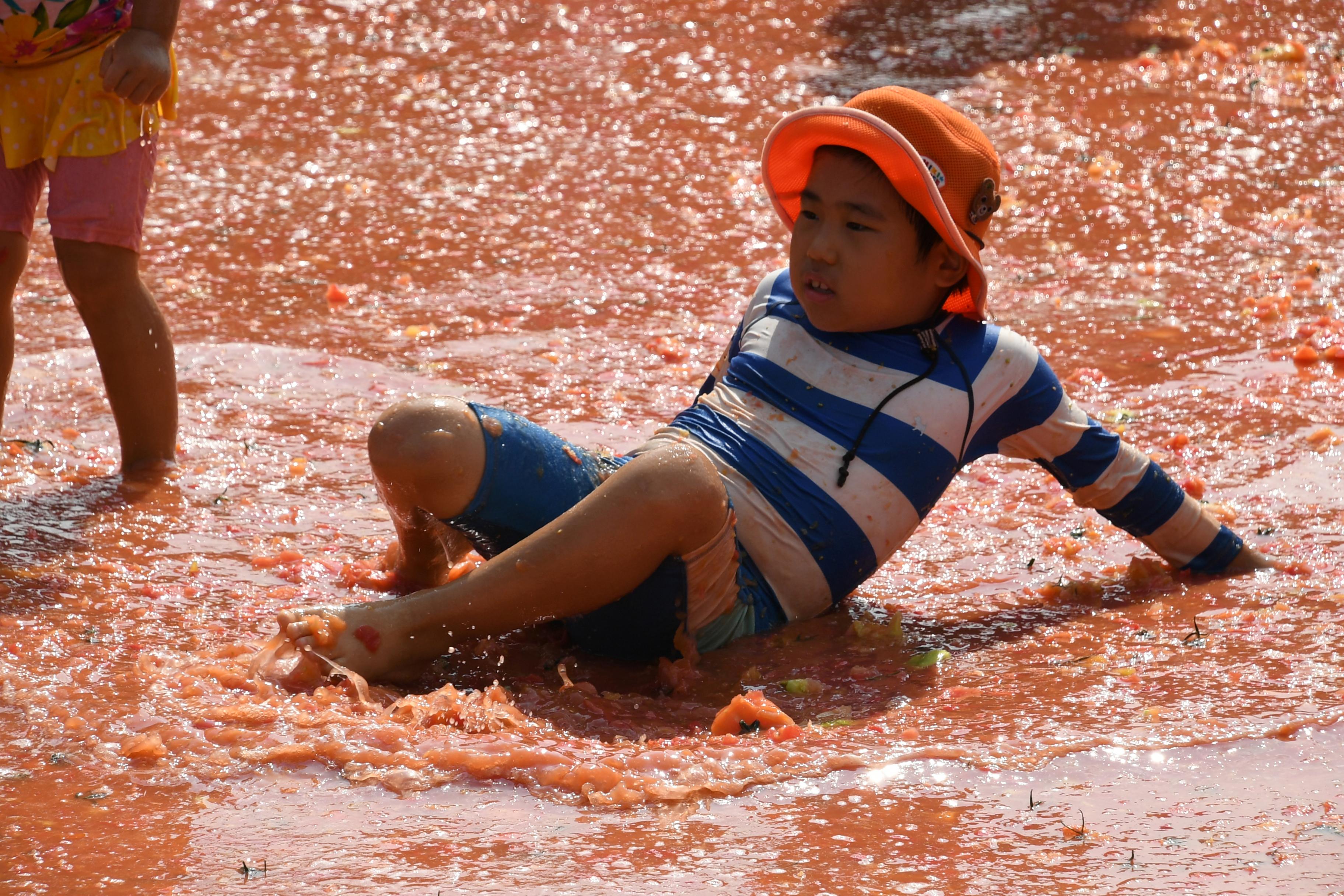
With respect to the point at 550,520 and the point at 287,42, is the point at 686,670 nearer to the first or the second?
the point at 550,520

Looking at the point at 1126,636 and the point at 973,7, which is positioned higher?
the point at 973,7

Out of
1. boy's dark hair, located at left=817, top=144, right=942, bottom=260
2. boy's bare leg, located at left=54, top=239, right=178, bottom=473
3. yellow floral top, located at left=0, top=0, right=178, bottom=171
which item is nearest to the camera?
boy's dark hair, located at left=817, top=144, right=942, bottom=260

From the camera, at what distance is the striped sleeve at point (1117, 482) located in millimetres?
3195

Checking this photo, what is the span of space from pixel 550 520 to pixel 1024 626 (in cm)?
113

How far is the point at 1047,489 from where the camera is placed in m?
3.96

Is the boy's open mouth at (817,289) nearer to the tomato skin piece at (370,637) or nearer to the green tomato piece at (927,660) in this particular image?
the green tomato piece at (927,660)

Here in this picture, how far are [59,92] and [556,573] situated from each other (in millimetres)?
1919

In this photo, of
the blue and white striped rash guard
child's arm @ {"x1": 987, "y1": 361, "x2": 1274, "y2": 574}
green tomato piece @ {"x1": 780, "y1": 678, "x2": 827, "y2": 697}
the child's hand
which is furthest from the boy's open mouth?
the child's hand

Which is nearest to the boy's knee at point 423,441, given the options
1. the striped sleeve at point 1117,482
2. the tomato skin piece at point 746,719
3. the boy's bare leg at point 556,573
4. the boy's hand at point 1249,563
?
the boy's bare leg at point 556,573

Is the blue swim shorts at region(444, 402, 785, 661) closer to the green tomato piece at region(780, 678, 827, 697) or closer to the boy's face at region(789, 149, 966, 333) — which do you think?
the green tomato piece at region(780, 678, 827, 697)

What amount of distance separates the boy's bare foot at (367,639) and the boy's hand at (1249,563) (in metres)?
A: 1.87

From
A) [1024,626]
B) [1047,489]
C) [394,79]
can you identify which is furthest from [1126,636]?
[394,79]

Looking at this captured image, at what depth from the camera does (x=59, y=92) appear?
354cm

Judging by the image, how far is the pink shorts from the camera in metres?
3.55
